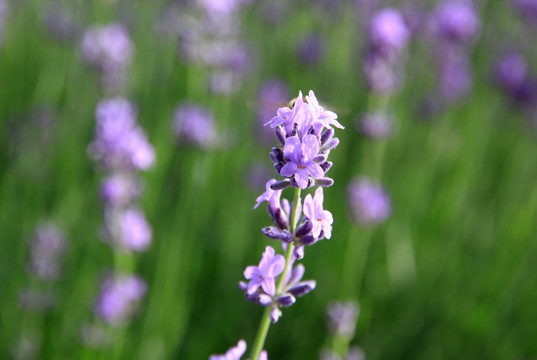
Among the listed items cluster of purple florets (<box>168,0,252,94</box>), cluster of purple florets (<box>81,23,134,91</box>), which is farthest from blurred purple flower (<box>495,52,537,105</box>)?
cluster of purple florets (<box>81,23,134,91</box>)

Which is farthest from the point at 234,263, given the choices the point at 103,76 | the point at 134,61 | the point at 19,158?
the point at 134,61

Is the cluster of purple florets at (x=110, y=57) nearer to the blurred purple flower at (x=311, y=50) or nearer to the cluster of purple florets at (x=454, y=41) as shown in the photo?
the blurred purple flower at (x=311, y=50)

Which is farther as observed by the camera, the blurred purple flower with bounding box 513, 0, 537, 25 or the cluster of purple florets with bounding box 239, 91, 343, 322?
the blurred purple flower with bounding box 513, 0, 537, 25

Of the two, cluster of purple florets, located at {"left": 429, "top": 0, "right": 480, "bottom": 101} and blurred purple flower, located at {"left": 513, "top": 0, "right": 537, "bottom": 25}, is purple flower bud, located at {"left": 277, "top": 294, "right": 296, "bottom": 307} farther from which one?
blurred purple flower, located at {"left": 513, "top": 0, "right": 537, "bottom": 25}

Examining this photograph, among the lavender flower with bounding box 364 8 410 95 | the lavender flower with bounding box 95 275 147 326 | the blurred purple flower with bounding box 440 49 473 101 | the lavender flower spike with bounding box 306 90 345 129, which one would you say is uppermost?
the blurred purple flower with bounding box 440 49 473 101

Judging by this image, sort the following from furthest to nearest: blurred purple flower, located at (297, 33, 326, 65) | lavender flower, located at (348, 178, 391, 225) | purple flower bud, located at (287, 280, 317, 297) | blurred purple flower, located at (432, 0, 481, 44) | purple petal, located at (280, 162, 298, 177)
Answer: blurred purple flower, located at (297, 33, 326, 65) → blurred purple flower, located at (432, 0, 481, 44) → lavender flower, located at (348, 178, 391, 225) → purple flower bud, located at (287, 280, 317, 297) → purple petal, located at (280, 162, 298, 177)

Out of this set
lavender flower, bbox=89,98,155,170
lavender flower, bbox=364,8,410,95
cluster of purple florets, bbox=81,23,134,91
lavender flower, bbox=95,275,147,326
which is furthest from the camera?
cluster of purple florets, bbox=81,23,134,91

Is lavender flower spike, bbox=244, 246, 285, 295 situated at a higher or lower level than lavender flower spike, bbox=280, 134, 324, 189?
lower
